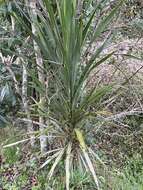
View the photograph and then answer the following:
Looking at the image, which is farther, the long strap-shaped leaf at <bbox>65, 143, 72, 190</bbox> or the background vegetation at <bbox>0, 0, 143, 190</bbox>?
the background vegetation at <bbox>0, 0, 143, 190</bbox>

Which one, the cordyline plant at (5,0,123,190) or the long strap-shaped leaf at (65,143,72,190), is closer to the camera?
the long strap-shaped leaf at (65,143,72,190)

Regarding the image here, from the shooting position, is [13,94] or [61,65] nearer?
[61,65]

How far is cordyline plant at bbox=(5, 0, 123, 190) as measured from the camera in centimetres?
362

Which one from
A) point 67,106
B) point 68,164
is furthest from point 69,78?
point 68,164

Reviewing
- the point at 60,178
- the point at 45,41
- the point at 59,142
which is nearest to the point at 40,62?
the point at 45,41

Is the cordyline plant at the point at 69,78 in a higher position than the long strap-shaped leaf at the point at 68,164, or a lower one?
higher

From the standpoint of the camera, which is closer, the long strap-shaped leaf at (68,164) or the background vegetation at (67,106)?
the long strap-shaped leaf at (68,164)

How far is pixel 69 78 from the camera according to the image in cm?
373

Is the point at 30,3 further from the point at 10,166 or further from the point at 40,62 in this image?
the point at 10,166

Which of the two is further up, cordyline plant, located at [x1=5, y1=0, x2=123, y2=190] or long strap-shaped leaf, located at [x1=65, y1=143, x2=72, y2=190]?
cordyline plant, located at [x1=5, y1=0, x2=123, y2=190]

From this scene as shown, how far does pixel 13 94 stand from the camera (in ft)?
15.6

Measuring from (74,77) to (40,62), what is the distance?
60 cm

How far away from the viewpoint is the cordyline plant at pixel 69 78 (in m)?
3.62

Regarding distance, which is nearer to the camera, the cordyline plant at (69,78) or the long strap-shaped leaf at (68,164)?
the long strap-shaped leaf at (68,164)
